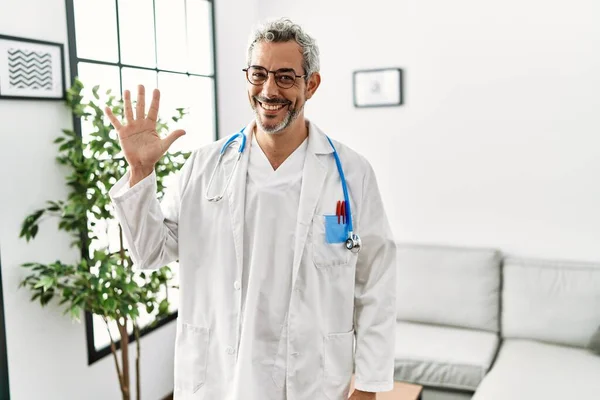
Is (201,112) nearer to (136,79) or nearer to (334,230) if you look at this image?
(136,79)

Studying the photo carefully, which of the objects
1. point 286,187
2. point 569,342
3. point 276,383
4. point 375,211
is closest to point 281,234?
point 286,187

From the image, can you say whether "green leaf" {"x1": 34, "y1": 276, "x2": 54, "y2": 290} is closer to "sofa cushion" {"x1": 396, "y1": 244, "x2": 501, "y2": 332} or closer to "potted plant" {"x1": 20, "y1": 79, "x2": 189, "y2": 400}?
"potted plant" {"x1": 20, "y1": 79, "x2": 189, "y2": 400}

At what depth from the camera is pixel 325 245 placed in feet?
5.02

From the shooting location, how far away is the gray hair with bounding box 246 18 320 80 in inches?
58.4

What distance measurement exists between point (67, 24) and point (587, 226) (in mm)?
2774

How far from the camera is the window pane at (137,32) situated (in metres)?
2.88

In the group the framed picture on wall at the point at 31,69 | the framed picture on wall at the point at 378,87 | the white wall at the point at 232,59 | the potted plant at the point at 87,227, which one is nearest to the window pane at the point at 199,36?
the white wall at the point at 232,59

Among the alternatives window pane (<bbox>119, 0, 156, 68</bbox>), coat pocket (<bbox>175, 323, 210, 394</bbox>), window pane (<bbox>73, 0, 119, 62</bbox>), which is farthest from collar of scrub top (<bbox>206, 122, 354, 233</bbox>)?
window pane (<bbox>119, 0, 156, 68</bbox>)

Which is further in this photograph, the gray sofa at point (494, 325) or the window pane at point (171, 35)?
the window pane at point (171, 35)

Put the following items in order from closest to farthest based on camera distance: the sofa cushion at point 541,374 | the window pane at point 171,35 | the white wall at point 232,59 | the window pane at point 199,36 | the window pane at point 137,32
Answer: the sofa cushion at point 541,374 < the window pane at point 137,32 < the window pane at point 171,35 < the window pane at point 199,36 < the white wall at point 232,59

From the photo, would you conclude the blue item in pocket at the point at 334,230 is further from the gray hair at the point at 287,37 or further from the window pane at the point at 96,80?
the window pane at the point at 96,80

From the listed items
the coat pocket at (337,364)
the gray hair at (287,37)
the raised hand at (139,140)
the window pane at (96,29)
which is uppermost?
the window pane at (96,29)

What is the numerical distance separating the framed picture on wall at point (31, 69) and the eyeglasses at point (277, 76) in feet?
3.73

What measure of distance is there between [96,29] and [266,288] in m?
1.76
